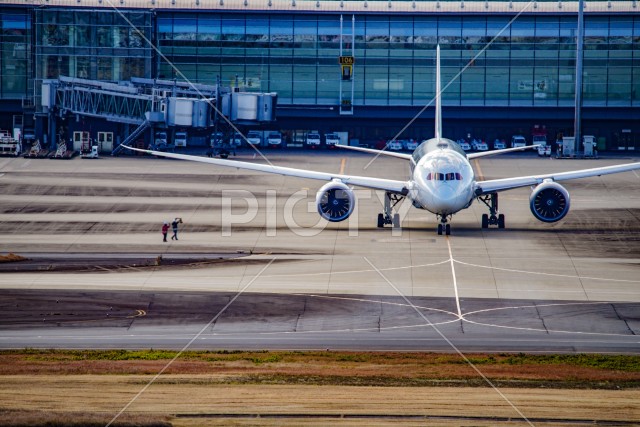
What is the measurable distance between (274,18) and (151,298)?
293 feet

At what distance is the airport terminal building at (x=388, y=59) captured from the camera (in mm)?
142750

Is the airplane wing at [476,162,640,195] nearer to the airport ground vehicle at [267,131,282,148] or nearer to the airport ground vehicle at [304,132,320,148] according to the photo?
the airport ground vehicle at [304,132,320,148]

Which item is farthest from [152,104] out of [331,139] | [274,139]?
[331,139]

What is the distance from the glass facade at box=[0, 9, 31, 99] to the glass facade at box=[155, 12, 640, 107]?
15869 millimetres

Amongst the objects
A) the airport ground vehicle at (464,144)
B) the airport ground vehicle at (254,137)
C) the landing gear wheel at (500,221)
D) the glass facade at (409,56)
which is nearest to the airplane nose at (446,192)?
the landing gear wheel at (500,221)

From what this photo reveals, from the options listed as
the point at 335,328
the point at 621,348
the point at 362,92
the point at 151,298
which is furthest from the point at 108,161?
the point at 621,348

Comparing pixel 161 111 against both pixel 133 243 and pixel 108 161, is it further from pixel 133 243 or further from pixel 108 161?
pixel 133 243

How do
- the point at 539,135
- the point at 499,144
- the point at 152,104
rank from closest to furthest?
the point at 152,104 → the point at 499,144 → the point at 539,135

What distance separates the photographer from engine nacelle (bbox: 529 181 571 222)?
79188 mm

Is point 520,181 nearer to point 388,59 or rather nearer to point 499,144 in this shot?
point 499,144

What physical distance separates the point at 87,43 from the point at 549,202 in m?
75.1

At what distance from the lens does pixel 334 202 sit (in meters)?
78.8

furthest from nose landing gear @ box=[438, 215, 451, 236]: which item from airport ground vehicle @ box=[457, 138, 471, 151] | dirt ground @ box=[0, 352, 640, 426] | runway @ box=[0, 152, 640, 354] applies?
airport ground vehicle @ box=[457, 138, 471, 151]

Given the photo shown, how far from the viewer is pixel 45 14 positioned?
138250 millimetres
